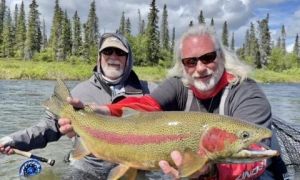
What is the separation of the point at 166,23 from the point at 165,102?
284 ft

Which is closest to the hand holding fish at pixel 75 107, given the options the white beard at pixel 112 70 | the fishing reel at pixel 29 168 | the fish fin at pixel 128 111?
the fish fin at pixel 128 111

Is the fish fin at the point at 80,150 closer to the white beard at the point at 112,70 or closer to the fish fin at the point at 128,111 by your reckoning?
the fish fin at the point at 128,111

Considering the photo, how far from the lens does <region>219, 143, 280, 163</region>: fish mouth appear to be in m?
2.85

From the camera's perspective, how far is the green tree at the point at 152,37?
61.1 metres

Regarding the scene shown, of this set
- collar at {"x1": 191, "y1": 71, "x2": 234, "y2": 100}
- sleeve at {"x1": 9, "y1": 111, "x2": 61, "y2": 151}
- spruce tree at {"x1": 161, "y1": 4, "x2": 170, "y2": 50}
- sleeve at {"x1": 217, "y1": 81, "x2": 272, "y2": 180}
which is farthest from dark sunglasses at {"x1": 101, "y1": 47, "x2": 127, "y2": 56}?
spruce tree at {"x1": 161, "y1": 4, "x2": 170, "y2": 50}

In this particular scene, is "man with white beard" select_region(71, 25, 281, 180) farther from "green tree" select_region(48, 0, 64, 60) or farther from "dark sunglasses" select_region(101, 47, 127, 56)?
"green tree" select_region(48, 0, 64, 60)

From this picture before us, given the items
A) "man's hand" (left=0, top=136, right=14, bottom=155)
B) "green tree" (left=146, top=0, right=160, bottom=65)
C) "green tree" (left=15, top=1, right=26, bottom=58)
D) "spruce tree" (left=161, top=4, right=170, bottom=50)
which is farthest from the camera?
"spruce tree" (left=161, top=4, right=170, bottom=50)

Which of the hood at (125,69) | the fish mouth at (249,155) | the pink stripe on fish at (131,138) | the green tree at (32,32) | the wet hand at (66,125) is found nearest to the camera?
the fish mouth at (249,155)

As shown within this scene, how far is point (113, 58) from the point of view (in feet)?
A: 19.0

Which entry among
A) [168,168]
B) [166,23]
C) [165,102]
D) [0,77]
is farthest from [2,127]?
[166,23]

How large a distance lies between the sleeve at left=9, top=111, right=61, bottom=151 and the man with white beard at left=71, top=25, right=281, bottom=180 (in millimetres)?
1476

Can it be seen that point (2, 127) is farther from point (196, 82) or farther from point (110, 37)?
point (196, 82)

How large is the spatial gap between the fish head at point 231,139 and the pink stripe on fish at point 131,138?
0.19 meters

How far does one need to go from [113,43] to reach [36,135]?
1.45 m
